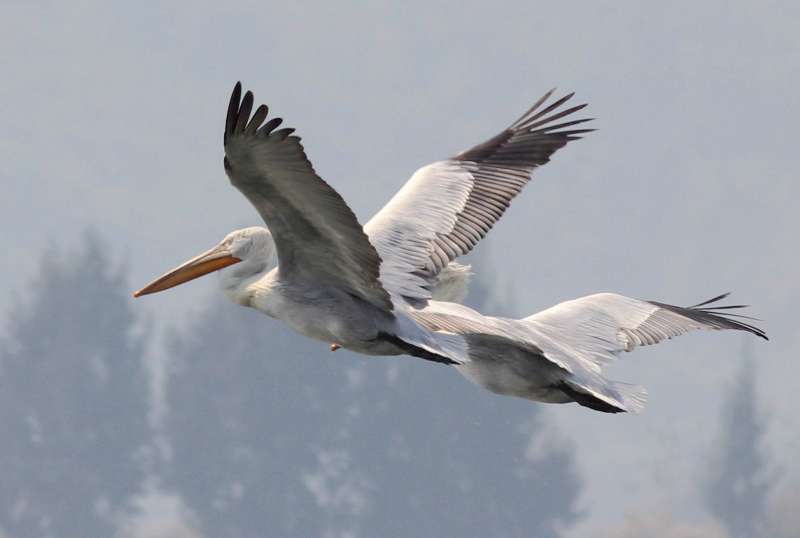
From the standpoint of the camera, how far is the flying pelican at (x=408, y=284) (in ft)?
38.4

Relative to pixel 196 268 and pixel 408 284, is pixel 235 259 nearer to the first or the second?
pixel 196 268

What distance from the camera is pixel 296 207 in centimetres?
1191

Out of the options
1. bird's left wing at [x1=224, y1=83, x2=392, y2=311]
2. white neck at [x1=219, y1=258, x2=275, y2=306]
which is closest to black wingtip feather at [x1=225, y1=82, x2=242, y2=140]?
bird's left wing at [x1=224, y1=83, x2=392, y2=311]

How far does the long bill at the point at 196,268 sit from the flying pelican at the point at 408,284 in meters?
0.01

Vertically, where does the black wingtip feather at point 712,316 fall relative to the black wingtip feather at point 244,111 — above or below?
below

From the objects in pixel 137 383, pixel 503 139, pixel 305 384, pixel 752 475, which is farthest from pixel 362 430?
pixel 503 139

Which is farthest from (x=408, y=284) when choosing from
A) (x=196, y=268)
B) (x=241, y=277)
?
(x=196, y=268)

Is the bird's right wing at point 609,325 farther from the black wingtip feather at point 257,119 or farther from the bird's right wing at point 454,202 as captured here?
the black wingtip feather at point 257,119

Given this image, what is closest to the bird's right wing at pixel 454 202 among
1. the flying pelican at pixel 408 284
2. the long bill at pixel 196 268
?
the flying pelican at pixel 408 284

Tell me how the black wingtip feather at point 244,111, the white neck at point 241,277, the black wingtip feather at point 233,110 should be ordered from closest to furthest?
the black wingtip feather at point 233,110, the black wingtip feather at point 244,111, the white neck at point 241,277

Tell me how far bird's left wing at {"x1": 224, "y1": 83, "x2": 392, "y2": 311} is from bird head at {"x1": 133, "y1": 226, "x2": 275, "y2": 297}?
29.9 inches

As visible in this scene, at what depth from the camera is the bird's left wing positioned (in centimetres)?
1138

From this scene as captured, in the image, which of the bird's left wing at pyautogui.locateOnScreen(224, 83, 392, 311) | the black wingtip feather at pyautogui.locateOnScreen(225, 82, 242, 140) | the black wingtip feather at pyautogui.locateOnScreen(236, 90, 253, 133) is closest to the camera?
the black wingtip feather at pyautogui.locateOnScreen(225, 82, 242, 140)

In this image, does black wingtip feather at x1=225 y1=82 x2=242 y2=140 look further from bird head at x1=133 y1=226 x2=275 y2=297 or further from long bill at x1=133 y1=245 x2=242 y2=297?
long bill at x1=133 y1=245 x2=242 y2=297
